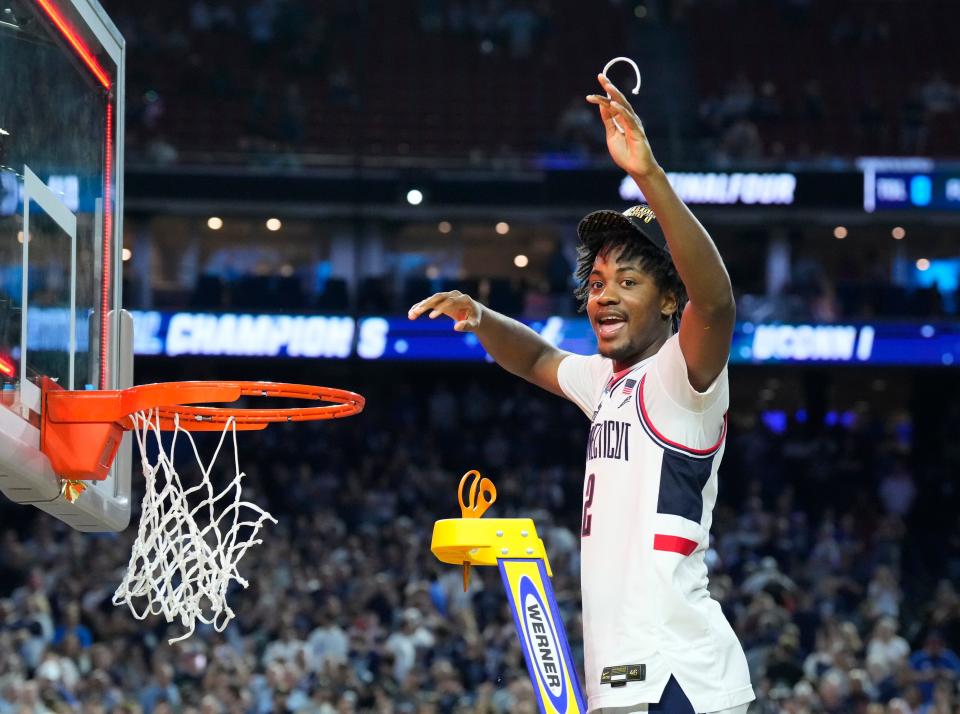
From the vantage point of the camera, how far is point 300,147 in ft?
67.4

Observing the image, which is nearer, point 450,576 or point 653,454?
point 653,454

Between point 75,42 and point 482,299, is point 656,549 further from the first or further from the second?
point 482,299

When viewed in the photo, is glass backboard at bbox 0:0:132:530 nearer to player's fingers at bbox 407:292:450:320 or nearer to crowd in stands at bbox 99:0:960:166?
player's fingers at bbox 407:292:450:320

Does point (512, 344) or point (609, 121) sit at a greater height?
point (609, 121)

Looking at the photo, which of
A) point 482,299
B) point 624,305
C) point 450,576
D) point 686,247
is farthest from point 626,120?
point 482,299

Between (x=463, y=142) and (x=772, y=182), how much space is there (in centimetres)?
438

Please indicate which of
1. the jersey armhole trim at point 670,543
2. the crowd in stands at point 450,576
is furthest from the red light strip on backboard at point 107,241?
the crowd in stands at point 450,576

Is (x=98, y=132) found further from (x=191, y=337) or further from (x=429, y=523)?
(x=191, y=337)

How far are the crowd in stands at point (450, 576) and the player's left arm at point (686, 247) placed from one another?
5060mm

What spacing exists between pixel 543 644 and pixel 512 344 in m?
1.11

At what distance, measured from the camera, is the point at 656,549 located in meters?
3.73

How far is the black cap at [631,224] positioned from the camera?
3947mm

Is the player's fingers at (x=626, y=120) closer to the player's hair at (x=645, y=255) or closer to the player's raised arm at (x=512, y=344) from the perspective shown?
the player's hair at (x=645, y=255)

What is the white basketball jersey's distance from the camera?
366 centimetres
